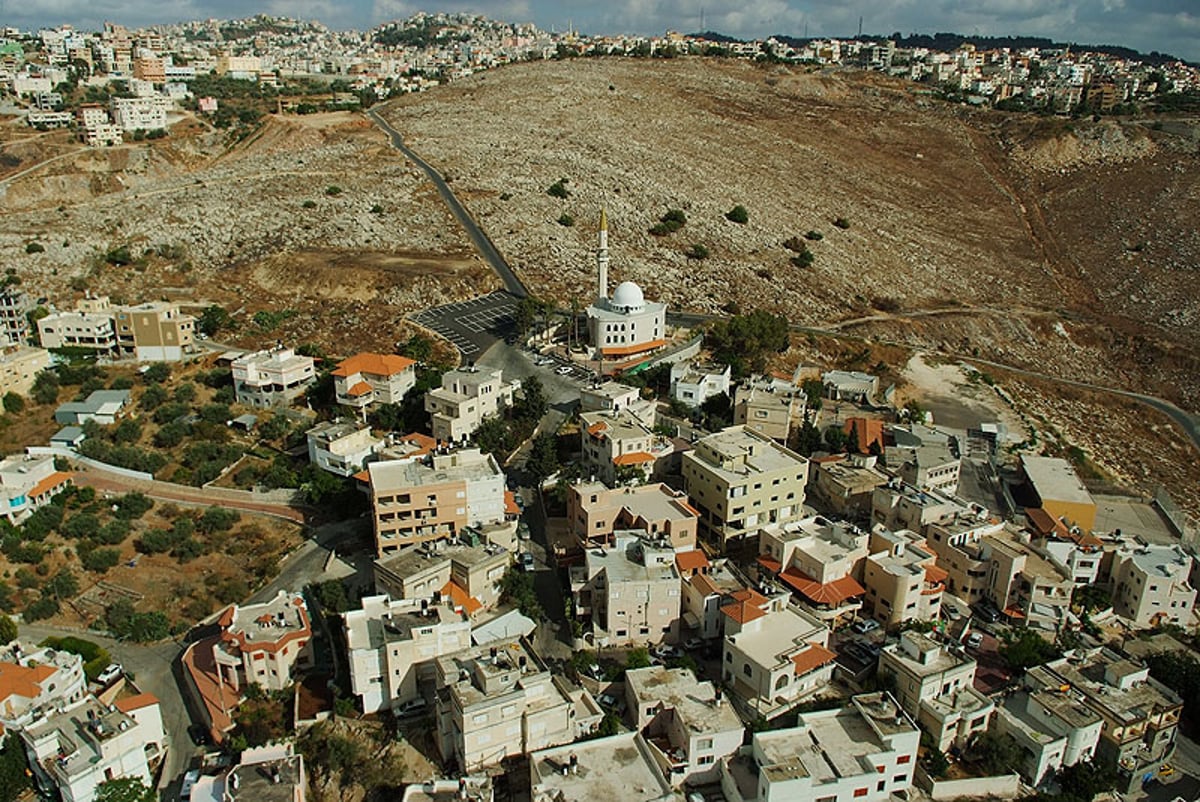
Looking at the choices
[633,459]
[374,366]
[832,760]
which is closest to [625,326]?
[374,366]

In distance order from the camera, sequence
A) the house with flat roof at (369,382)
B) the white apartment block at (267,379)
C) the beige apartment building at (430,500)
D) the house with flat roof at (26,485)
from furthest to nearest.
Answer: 1. the white apartment block at (267,379)
2. the house with flat roof at (369,382)
3. the house with flat roof at (26,485)
4. the beige apartment building at (430,500)

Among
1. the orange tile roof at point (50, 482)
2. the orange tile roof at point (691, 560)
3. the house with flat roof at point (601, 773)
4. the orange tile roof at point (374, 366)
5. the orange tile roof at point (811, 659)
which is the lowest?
the house with flat roof at point (601, 773)

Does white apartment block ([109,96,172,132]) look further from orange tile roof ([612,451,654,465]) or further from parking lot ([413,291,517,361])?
orange tile roof ([612,451,654,465])

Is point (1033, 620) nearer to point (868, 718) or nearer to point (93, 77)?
point (868, 718)

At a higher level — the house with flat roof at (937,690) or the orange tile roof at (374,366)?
the orange tile roof at (374,366)

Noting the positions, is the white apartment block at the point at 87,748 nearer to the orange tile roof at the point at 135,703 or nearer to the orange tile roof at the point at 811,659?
the orange tile roof at the point at 135,703

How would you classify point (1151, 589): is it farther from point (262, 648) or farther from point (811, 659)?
point (262, 648)

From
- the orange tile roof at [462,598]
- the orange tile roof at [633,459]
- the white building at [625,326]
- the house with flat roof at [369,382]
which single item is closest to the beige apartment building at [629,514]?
the orange tile roof at [633,459]

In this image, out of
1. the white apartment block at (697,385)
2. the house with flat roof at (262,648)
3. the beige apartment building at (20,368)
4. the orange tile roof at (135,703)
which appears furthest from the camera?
the beige apartment building at (20,368)
